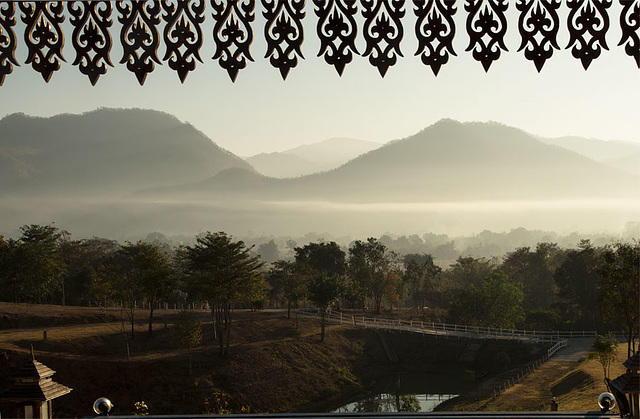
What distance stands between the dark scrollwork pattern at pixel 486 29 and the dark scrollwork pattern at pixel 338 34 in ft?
1.55

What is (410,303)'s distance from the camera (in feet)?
119

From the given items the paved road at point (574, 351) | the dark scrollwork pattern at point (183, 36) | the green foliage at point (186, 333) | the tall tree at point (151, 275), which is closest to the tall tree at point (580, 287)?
the paved road at point (574, 351)

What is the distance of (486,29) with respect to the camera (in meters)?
2.62

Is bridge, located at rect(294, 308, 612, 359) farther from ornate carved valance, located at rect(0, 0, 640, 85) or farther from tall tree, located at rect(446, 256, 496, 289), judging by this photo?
ornate carved valance, located at rect(0, 0, 640, 85)

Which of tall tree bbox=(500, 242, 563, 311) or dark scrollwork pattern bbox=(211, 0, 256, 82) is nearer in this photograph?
dark scrollwork pattern bbox=(211, 0, 256, 82)

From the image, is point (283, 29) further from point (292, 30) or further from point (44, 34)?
point (44, 34)

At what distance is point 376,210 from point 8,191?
44.6 meters

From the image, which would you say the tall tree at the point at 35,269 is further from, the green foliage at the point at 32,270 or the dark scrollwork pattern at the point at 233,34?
the dark scrollwork pattern at the point at 233,34

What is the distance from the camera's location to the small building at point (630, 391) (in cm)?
257

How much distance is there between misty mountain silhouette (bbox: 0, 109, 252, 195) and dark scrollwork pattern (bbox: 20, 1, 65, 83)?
73.1m

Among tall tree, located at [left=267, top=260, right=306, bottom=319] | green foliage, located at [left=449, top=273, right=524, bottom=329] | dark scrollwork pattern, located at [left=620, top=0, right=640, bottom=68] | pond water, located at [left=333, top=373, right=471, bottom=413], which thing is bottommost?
pond water, located at [left=333, top=373, right=471, bottom=413]

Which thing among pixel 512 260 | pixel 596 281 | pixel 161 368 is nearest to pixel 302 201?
pixel 512 260

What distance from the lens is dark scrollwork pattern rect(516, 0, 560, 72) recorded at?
2.61 m

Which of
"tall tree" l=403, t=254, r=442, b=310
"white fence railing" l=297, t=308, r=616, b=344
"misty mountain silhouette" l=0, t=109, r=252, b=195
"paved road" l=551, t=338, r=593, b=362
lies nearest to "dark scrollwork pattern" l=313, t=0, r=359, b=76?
"paved road" l=551, t=338, r=593, b=362
